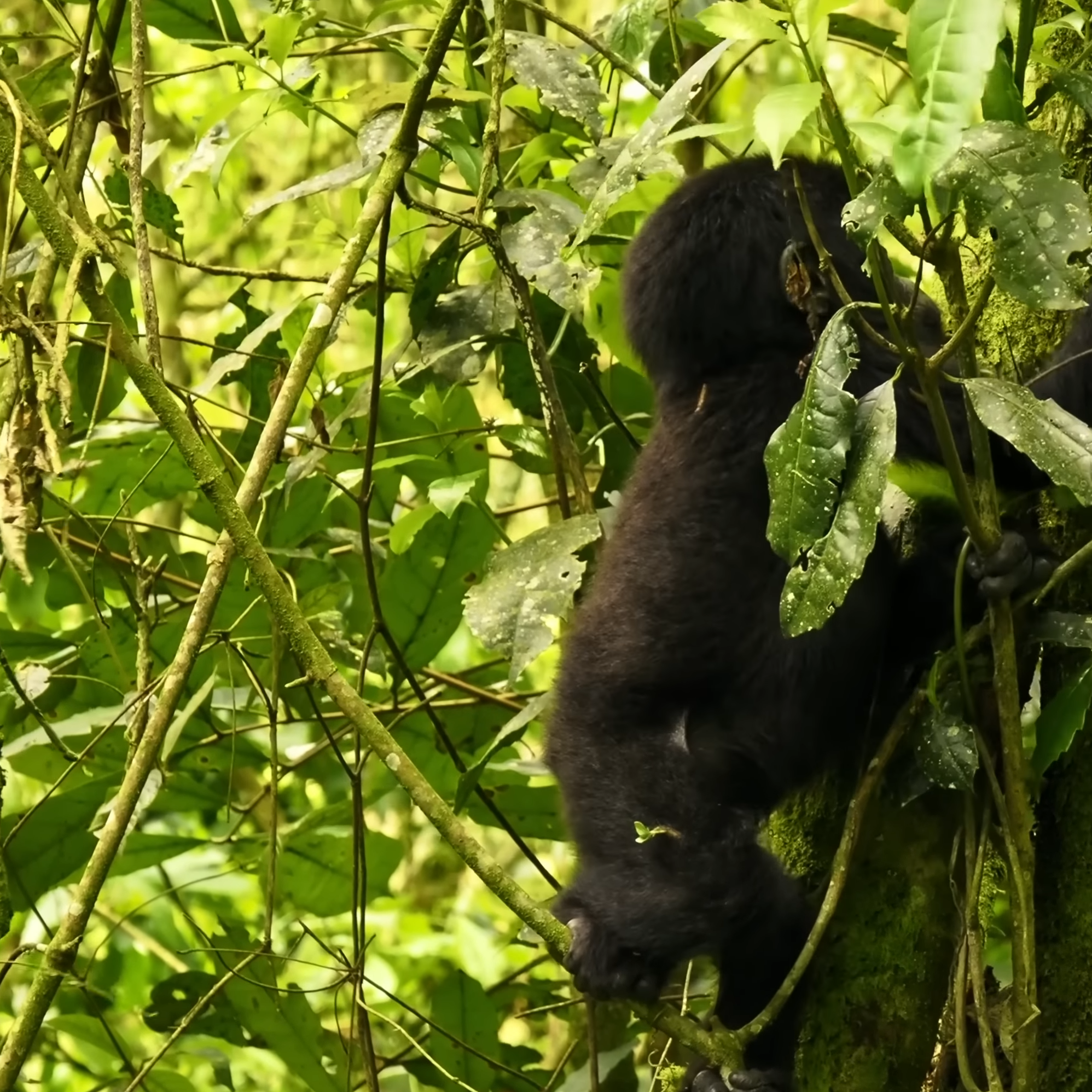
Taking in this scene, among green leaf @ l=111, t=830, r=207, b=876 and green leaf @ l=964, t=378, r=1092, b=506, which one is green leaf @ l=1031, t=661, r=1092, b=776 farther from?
green leaf @ l=111, t=830, r=207, b=876

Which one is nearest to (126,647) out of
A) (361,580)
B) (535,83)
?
(361,580)

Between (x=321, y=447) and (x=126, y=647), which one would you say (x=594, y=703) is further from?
(x=126, y=647)

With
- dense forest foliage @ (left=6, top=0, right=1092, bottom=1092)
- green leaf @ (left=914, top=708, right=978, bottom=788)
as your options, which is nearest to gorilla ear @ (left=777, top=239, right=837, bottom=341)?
dense forest foliage @ (left=6, top=0, right=1092, bottom=1092)

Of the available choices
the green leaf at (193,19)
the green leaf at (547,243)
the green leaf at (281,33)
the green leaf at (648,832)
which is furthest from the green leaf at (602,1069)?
the green leaf at (193,19)

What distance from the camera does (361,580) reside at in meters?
3.49

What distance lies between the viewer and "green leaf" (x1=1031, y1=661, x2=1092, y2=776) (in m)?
1.88

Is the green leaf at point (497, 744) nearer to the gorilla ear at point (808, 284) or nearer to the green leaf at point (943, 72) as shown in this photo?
the gorilla ear at point (808, 284)

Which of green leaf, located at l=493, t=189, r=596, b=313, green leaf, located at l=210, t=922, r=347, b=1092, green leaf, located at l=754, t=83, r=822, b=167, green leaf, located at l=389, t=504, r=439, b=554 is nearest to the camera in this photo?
green leaf, located at l=754, t=83, r=822, b=167

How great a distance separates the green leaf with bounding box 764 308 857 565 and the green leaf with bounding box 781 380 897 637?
2 cm

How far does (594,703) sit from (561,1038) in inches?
91.3

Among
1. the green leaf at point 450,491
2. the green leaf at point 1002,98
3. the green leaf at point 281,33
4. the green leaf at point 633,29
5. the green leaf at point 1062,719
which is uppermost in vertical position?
the green leaf at point 281,33

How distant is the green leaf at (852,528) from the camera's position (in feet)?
5.09

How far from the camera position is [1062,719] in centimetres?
191

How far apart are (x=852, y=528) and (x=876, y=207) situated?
357mm
